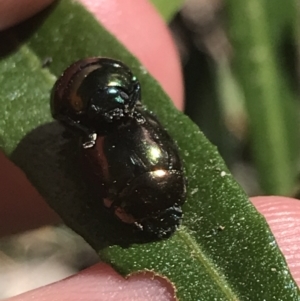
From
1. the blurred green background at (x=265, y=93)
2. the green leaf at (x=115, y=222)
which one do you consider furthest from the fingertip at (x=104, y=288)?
the blurred green background at (x=265, y=93)

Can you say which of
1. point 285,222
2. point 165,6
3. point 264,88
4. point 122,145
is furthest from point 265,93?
point 122,145

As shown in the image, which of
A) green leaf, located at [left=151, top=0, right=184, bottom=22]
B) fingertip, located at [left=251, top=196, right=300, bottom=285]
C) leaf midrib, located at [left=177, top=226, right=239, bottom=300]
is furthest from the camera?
green leaf, located at [left=151, top=0, right=184, bottom=22]

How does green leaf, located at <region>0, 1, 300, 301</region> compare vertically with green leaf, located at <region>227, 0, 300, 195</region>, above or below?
above

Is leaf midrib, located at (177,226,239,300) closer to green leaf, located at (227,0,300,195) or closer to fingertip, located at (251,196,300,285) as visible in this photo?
fingertip, located at (251,196,300,285)

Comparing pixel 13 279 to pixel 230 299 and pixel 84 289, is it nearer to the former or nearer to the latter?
pixel 84 289

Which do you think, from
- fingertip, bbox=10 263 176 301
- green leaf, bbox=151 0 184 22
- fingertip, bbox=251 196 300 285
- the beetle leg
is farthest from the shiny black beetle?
green leaf, bbox=151 0 184 22

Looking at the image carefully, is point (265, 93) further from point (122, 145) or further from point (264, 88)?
point (122, 145)

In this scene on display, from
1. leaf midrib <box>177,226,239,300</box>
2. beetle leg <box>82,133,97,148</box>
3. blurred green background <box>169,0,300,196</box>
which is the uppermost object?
beetle leg <box>82,133,97,148</box>
